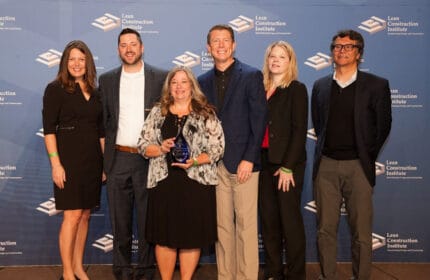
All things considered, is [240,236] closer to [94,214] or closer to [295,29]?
[94,214]

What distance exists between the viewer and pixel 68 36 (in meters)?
3.92

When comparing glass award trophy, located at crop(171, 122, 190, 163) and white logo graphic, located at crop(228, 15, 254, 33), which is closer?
glass award trophy, located at crop(171, 122, 190, 163)

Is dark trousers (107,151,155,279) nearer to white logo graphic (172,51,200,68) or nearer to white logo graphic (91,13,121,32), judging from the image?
white logo graphic (172,51,200,68)

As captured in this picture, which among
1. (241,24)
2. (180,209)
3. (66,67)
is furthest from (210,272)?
(241,24)

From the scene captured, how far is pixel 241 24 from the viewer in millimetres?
3992

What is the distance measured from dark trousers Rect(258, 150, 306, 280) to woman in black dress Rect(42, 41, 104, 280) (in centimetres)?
126

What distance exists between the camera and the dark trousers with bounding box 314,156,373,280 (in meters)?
3.27

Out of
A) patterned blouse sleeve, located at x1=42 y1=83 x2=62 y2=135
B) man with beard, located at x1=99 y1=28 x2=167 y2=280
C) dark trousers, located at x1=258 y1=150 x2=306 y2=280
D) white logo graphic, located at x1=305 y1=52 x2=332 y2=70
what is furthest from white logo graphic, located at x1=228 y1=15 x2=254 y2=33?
patterned blouse sleeve, located at x1=42 y1=83 x2=62 y2=135

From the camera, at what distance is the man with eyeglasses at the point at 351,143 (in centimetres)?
324

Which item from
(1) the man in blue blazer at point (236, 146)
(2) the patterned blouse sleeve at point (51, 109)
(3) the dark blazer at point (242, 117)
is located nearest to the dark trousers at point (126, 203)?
(2) the patterned blouse sleeve at point (51, 109)

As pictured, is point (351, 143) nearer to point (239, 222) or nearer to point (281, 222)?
point (281, 222)

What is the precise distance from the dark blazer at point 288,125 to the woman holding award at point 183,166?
0.43 m

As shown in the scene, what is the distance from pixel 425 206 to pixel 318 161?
1.42 meters

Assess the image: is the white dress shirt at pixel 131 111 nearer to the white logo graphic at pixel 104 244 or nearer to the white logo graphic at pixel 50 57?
the white logo graphic at pixel 50 57
